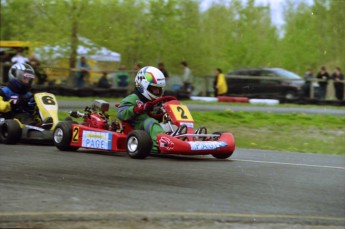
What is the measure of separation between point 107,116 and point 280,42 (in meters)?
23.9

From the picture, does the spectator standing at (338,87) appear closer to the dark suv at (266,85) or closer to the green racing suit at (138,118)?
the dark suv at (266,85)

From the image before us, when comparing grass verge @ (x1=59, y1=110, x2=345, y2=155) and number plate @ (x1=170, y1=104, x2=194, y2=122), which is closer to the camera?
number plate @ (x1=170, y1=104, x2=194, y2=122)

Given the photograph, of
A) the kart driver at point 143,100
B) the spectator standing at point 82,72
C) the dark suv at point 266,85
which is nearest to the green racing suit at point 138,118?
the kart driver at point 143,100

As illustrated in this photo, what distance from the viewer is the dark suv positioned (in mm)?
27109

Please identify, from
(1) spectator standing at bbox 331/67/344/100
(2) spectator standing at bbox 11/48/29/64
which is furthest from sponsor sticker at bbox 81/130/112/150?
(1) spectator standing at bbox 331/67/344/100

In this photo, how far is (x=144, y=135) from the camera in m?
9.16

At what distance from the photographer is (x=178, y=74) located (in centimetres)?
2727

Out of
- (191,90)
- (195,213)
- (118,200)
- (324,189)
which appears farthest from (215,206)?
(191,90)

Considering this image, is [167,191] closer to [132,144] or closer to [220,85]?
[132,144]

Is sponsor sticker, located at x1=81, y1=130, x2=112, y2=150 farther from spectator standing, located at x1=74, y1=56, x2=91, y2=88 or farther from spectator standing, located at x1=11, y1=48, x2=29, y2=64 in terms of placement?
spectator standing, located at x1=74, y1=56, x2=91, y2=88

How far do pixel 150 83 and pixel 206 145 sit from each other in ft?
4.16

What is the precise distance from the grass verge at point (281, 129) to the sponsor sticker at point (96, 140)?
355 cm

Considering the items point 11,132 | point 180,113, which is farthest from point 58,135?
point 180,113

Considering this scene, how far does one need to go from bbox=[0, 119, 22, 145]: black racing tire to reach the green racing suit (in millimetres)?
1965
